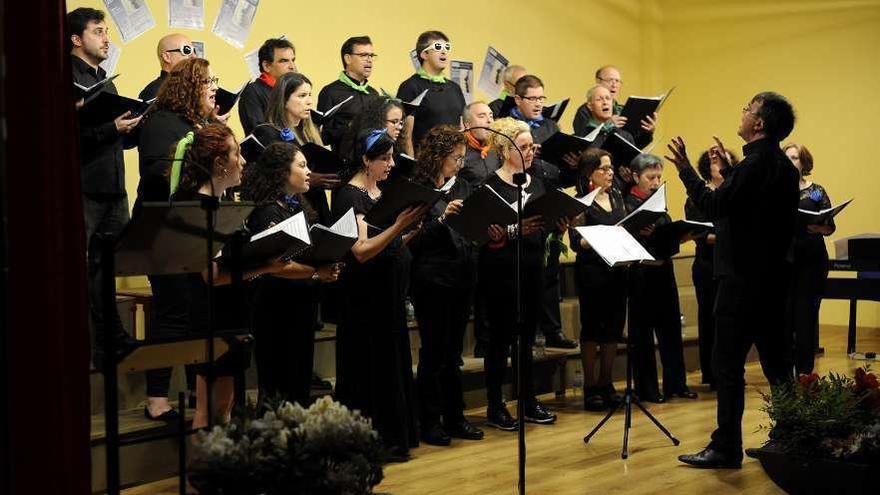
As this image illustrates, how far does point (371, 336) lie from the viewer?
195 inches

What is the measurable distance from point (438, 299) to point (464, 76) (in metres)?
4.07

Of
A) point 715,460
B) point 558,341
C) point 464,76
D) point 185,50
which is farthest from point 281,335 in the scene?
point 464,76

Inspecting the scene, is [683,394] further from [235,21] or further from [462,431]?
[235,21]

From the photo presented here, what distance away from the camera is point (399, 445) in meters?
5.00

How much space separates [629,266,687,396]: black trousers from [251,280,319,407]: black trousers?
7.86 ft

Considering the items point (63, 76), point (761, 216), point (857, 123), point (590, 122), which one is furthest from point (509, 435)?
point (857, 123)

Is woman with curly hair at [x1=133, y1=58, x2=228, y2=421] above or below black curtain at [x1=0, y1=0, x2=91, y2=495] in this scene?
above

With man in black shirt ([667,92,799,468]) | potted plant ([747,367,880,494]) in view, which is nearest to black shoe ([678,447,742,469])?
Answer: man in black shirt ([667,92,799,468])

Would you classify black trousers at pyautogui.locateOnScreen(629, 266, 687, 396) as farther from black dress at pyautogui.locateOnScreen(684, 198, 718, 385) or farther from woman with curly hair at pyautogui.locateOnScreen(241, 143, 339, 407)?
woman with curly hair at pyautogui.locateOnScreen(241, 143, 339, 407)

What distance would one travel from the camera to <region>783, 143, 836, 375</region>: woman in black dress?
716cm

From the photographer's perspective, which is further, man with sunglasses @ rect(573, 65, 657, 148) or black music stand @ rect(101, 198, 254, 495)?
man with sunglasses @ rect(573, 65, 657, 148)

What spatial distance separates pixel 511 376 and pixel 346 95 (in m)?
1.75

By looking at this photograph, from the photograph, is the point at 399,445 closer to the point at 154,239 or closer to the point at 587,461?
the point at 587,461

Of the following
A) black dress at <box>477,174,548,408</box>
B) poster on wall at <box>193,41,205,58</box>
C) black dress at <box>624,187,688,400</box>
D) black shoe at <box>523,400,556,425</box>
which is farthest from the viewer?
poster on wall at <box>193,41,205,58</box>
